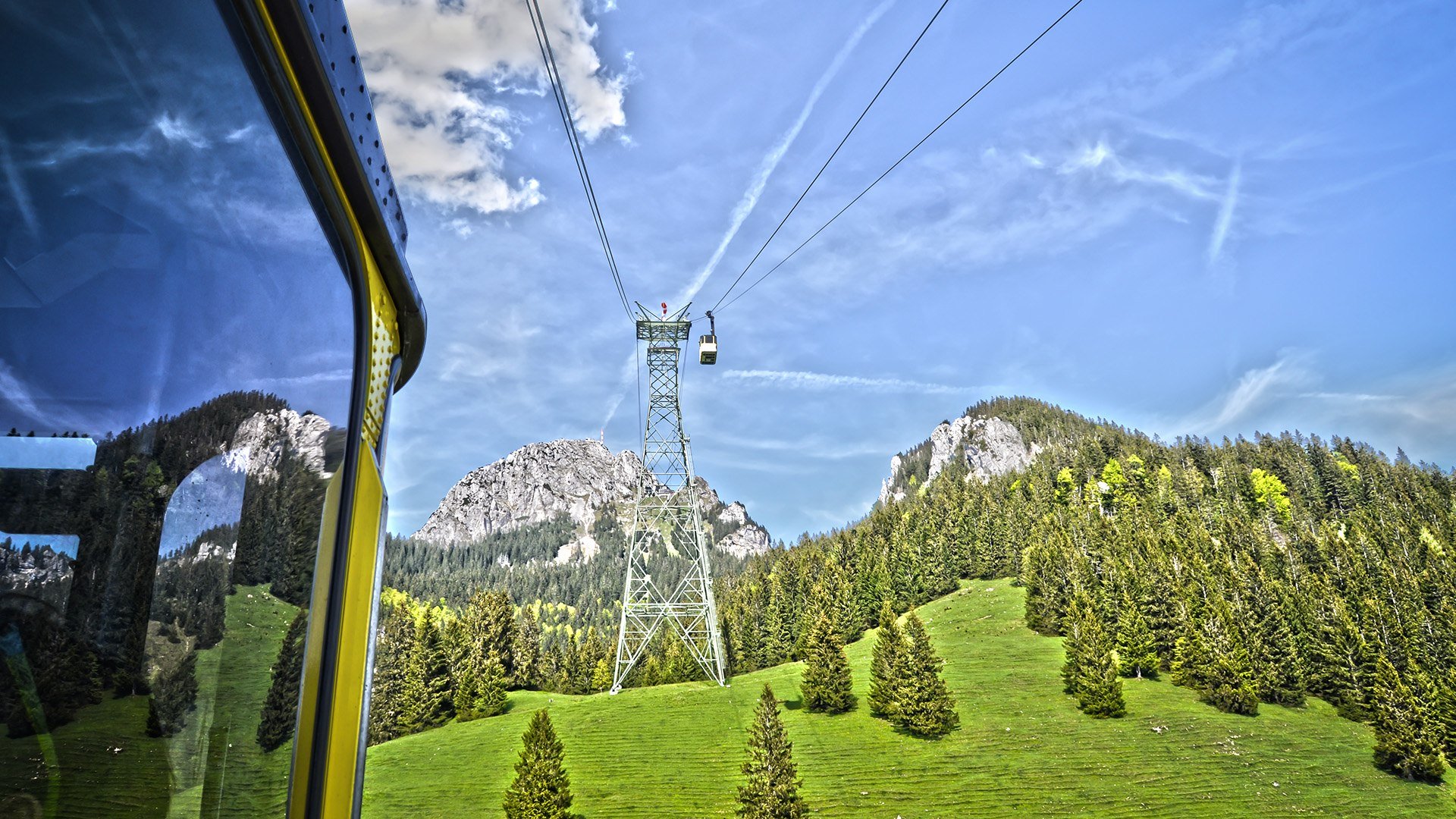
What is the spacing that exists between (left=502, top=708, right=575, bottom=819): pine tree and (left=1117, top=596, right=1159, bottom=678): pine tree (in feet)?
117

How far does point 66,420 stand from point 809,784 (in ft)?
110

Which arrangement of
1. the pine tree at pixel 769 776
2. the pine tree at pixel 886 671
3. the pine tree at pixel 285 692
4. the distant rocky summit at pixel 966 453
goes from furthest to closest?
the distant rocky summit at pixel 966 453, the pine tree at pixel 886 671, the pine tree at pixel 769 776, the pine tree at pixel 285 692

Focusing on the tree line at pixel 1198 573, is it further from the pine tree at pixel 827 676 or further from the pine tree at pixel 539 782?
the pine tree at pixel 539 782

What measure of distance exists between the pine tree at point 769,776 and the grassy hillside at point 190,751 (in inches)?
1068

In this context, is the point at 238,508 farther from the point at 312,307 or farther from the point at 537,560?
the point at 537,560

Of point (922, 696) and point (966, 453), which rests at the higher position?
point (966, 453)

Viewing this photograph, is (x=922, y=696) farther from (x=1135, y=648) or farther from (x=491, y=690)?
(x=491, y=690)

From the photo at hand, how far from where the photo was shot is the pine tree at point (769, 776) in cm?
2586

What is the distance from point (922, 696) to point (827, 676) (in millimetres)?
5430

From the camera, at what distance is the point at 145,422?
Answer: 1.30 m

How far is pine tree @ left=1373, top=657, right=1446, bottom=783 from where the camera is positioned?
110 ft

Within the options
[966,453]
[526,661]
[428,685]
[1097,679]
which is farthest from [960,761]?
[966,453]

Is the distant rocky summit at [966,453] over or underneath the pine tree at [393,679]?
over

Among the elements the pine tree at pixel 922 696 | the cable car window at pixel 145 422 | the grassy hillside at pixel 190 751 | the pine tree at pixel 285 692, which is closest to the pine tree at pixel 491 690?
the pine tree at pixel 922 696
